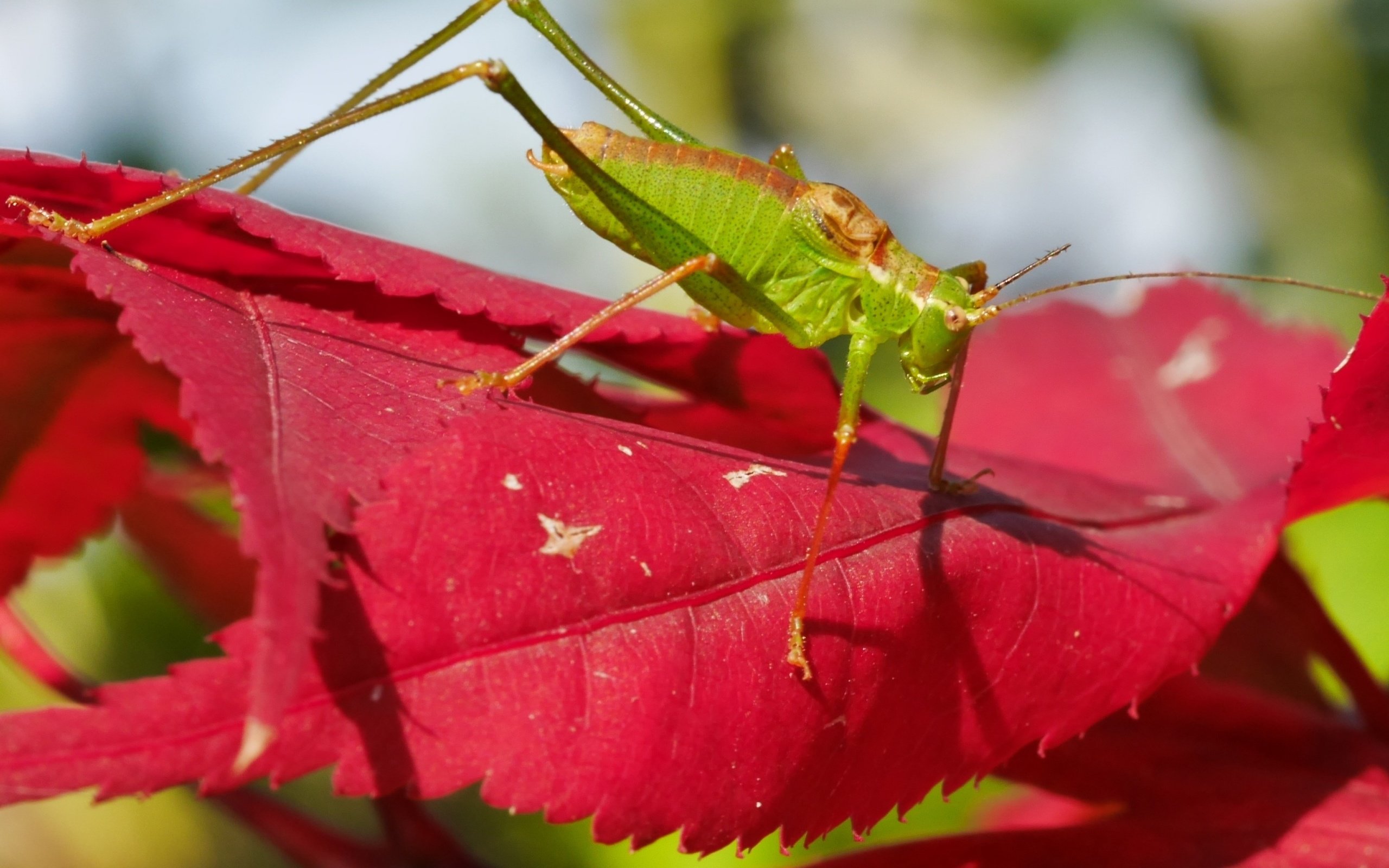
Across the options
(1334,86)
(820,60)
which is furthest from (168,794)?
(820,60)

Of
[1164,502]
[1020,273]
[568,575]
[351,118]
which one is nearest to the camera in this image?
[568,575]

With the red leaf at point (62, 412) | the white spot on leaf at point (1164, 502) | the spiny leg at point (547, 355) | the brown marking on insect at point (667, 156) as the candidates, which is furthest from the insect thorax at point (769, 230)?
the red leaf at point (62, 412)

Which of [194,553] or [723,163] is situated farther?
[723,163]

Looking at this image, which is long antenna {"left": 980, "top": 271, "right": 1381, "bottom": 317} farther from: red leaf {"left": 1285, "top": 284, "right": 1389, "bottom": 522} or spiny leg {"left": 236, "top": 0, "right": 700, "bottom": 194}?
spiny leg {"left": 236, "top": 0, "right": 700, "bottom": 194}

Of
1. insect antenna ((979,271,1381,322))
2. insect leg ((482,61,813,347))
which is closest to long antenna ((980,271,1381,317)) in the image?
insect antenna ((979,271,1381,322))

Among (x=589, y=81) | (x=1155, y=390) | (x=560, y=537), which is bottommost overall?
(x=560, y=537)

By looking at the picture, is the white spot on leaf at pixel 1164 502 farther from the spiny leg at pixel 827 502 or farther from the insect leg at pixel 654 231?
the insect leg at pixel 654 231

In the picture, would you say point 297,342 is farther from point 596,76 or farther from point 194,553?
point 596,76

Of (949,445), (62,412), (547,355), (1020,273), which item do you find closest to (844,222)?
(1020,273)
